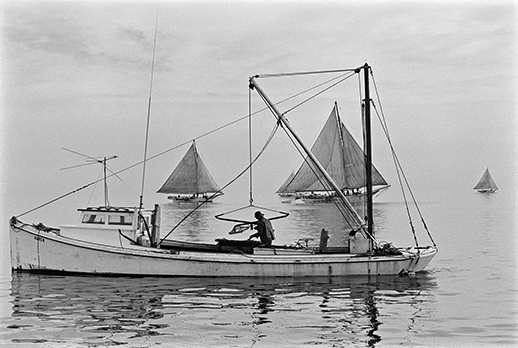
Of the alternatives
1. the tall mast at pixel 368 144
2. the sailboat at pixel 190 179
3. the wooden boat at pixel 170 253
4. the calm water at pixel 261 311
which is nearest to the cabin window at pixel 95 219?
the wooden boat at pixel 170 253

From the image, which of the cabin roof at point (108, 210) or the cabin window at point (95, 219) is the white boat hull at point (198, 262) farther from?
the cabin roof at point (108, 210)

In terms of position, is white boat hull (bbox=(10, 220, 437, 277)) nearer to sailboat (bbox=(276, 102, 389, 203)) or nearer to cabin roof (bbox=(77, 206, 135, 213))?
cabin roof (bbox=(77, 206, 135, 213))

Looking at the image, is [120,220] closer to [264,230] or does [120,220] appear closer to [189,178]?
[264,230]

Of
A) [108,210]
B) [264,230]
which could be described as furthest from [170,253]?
[264,230]

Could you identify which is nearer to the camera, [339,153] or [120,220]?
[120,220]

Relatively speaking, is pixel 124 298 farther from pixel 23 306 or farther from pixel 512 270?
pixel 512 270

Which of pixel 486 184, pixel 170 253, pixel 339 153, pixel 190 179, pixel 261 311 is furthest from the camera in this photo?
pixel 486 184

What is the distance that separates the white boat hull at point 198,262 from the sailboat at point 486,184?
14414 centimetres

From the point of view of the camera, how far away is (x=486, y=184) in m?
161

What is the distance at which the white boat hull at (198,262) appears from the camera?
2147cm

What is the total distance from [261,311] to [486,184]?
15409 cm

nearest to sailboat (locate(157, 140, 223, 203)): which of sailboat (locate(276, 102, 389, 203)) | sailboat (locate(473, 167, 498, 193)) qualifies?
sailboat (locate(276, 102, 389, 203))

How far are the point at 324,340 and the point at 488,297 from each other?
782 cm

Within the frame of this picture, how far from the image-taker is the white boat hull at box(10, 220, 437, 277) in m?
21.5
